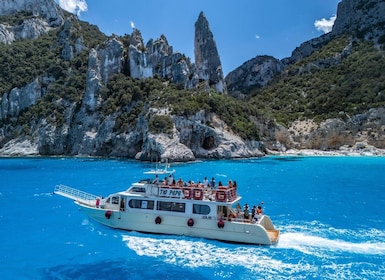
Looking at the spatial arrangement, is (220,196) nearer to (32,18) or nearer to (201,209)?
(201,209)

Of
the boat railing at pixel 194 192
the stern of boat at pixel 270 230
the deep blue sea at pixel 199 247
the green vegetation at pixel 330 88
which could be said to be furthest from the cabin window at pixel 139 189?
the green vegetation at pixel 330 88

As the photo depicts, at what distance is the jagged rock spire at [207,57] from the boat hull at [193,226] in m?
103

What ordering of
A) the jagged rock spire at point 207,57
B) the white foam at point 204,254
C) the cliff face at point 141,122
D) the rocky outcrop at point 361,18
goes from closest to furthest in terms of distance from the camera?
the white foam at point 204,254 < the cliff face at point 141,122 < the jagged rock spire at point 207,57 < the rocky outcrop at point 361,18

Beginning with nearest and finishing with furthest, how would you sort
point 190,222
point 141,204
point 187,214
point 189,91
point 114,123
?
point 190,222
point 187,214
point 141,204
point 114,123
point 189,91

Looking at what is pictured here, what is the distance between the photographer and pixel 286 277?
17.0 meters

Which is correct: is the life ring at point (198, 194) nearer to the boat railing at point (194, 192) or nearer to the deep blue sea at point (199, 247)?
the boat railing at point (194, 192)

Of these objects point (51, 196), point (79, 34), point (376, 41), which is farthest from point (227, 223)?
point (376, 41)

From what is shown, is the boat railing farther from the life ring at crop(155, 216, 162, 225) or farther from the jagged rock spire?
the jagged rock spire

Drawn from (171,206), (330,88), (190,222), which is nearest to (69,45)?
(330,88)

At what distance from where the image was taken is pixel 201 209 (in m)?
22.9

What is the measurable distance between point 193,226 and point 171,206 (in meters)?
1.94

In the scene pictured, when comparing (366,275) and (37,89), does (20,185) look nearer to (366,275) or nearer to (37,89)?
(366,275)

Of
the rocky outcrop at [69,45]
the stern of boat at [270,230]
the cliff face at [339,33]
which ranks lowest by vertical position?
the stern of boat at [270,230]

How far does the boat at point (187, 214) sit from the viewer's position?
22.1 metres
